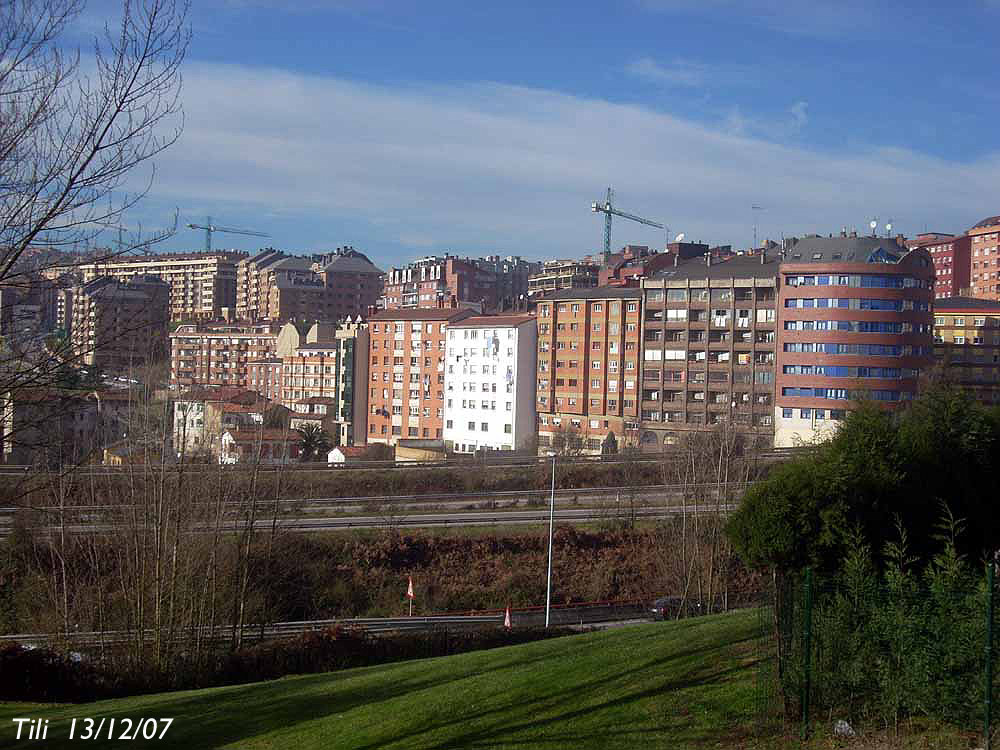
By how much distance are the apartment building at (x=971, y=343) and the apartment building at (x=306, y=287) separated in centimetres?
6732

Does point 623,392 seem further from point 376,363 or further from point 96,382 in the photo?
point 96,382

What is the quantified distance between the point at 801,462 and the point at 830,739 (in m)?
3.21

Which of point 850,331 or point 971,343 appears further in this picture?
point 971,343

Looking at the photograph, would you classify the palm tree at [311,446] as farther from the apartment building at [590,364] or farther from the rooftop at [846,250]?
the rooftop at [846,250]

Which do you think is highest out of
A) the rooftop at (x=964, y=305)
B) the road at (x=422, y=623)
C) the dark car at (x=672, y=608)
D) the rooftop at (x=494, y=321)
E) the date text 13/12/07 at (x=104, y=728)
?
the rooftop at (x=964, y=305)

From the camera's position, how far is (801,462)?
1052cm

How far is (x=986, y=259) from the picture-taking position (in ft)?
334

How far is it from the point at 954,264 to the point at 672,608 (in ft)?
308

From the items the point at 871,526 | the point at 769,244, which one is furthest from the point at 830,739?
the point at 769,244

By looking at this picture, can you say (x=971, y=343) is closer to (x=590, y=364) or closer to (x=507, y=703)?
(x=590, y=364)

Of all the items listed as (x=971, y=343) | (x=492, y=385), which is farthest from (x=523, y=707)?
(x=971, y=343)

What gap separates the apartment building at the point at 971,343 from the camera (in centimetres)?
5696

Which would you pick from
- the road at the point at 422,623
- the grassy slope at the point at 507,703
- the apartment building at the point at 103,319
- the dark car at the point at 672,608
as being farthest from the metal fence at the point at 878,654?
the dark car at the point at 672,608

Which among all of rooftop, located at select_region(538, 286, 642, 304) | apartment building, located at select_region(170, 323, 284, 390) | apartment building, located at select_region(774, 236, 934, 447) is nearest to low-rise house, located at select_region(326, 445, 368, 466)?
rooftop, located at select_region(538, 286, 642, 304)
